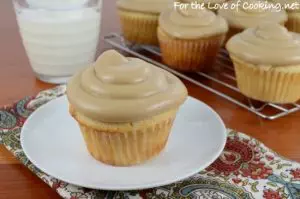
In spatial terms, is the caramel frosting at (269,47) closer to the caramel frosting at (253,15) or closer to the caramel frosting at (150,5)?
the caramel frosting at (253,15)

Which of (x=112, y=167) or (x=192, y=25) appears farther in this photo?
(x=192, y=25)

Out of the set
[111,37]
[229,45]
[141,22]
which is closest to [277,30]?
[229,45]

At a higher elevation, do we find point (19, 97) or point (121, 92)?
point (121, 92)

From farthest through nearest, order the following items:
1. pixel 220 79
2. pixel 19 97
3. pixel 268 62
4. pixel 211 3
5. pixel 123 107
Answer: pixel 211 3
pixel 220 79
pixel 19 97
pixel 268 62
pixel 123 107

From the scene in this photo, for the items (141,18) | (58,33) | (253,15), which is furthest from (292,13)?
(58,33)

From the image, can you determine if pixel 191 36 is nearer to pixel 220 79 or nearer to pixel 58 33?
pixel 220 79

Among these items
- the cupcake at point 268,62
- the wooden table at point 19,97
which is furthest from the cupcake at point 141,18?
the cupcake at point 268,62

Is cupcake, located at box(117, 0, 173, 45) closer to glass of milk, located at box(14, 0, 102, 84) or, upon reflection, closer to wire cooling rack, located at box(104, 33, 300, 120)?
wire cooling rack, located at box(104, 33, 300, 120)
